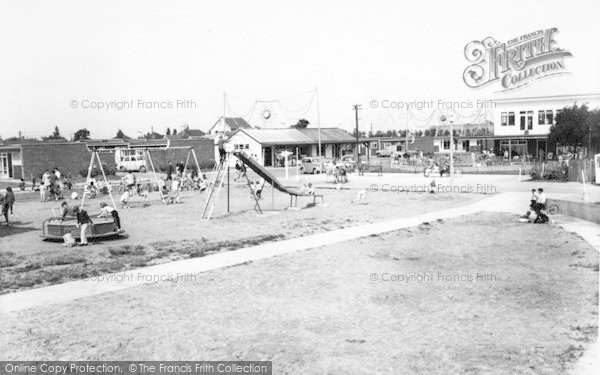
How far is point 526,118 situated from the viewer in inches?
2304

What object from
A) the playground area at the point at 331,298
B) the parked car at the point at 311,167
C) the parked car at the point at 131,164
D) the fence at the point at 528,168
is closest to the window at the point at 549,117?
the fence at the point at 528,168

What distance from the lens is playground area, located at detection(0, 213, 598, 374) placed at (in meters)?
7.32

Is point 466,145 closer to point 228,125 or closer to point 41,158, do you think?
point 228,125

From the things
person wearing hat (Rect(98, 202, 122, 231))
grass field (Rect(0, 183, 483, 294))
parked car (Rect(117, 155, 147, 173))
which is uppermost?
parked car (Rect(117, 155, 147, 173))

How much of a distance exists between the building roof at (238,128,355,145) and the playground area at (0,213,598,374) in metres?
48.3

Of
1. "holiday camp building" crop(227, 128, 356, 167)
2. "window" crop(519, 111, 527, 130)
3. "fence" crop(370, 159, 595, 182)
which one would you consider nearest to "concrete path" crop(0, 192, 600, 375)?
"fence" crop(370, 159, 595, 182)

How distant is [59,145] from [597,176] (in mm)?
40901

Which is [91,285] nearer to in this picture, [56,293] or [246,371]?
[56,293]

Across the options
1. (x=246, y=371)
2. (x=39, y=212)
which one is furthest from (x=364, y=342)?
(x=39, y=212)

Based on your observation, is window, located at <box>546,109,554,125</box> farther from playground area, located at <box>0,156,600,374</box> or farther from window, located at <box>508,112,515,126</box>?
playground area, located at <box>0,156,600,374</box>

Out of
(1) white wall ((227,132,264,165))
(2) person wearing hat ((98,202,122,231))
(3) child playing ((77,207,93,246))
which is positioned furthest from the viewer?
(1) white wall ((227,132,264,165))

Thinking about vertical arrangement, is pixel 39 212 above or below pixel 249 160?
below

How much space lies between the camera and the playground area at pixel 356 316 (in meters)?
7.32

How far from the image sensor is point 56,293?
10539 mm
